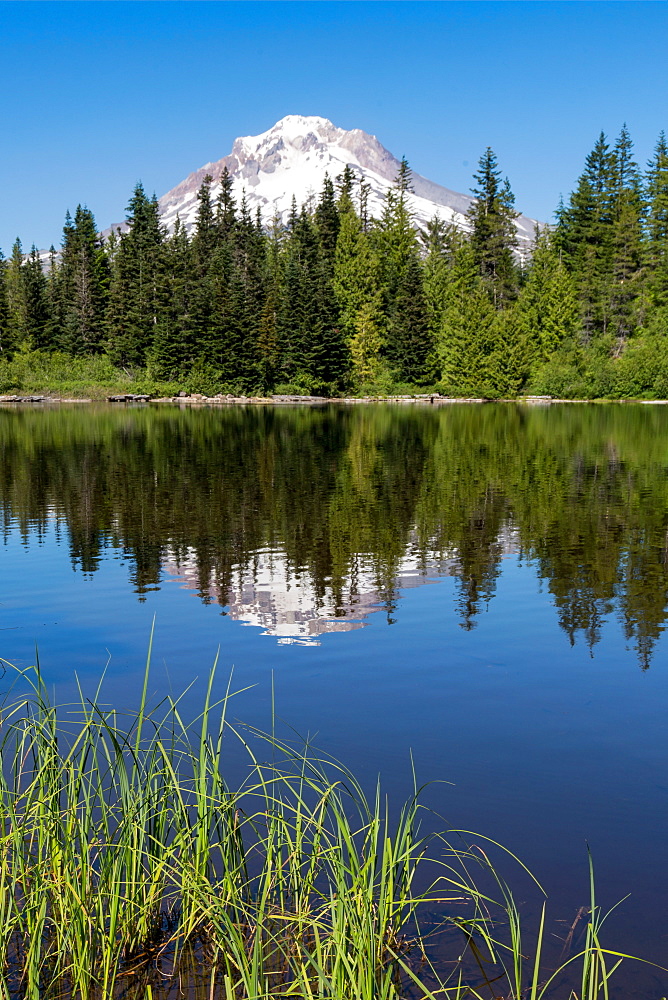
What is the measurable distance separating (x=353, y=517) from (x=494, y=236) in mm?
90154

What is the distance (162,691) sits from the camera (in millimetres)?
8430

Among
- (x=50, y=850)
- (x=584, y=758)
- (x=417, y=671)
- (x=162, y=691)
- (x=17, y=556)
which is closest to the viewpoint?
(x=50, y=850)

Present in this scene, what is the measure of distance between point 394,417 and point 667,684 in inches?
2054

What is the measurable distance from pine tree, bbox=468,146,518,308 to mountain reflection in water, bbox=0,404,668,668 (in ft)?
212

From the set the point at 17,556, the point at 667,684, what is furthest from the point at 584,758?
the point at 17,556

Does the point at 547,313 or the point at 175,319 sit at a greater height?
the point at 547,313

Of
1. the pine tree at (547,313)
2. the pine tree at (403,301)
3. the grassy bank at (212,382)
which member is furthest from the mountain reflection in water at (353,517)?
the pine tree at (403,301)

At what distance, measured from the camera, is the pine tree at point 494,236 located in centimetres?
10138

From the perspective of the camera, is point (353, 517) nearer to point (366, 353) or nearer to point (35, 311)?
point (366, 353)

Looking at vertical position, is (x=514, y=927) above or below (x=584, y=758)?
above

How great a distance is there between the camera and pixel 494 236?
102 metres

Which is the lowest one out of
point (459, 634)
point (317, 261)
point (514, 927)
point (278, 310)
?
point (459, 634)

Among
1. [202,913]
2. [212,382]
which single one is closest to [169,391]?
[212,382]

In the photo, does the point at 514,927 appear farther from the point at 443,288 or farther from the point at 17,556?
the point at 443,288
